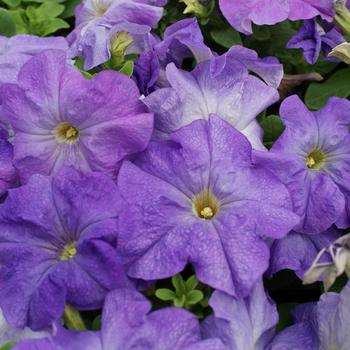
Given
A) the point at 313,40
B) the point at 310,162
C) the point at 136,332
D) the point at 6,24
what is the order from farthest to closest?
the point at 6,24, the point at 313,40, the point at 310,162, the point at 136,332

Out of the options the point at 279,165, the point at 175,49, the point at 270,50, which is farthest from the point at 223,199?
the point at 270,50

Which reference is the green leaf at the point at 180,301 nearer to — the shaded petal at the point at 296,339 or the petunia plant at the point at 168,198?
the petunia plant at the point at 168,198

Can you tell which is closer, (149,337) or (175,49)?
(149,337)

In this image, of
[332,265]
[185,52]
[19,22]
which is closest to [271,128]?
[185,52]

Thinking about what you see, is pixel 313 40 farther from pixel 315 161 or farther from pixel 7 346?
pixel 7 346

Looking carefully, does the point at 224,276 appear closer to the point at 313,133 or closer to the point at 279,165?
the point at 279,165

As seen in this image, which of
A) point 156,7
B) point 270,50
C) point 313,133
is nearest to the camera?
point 313,133
